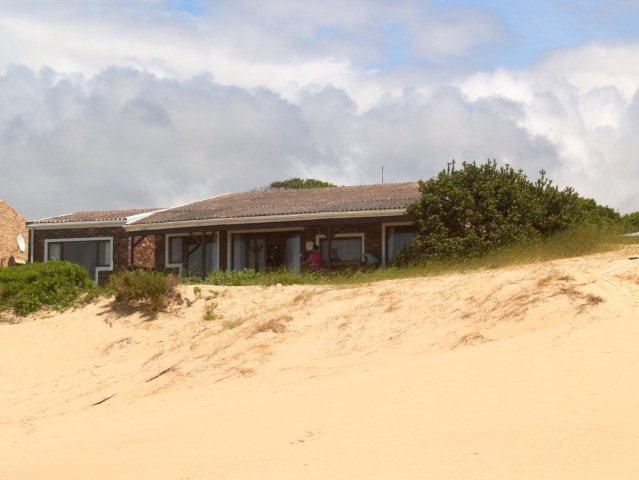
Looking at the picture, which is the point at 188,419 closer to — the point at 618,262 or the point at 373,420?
the point at 373,420

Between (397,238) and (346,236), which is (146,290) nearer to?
(346,236)

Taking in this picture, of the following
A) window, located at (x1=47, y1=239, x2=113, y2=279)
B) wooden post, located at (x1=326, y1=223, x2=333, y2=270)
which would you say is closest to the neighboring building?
window, located at (x1=47, y1=239, x2=113, y2=279)

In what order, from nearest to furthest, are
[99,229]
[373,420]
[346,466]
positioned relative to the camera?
[346,466]
[373,420]
[99,229]

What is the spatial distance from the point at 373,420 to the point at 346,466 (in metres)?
1.31

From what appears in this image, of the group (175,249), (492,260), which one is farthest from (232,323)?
(175,249)

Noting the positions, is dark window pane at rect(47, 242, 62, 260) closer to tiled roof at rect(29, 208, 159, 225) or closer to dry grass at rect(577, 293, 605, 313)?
tiled roof at rect(29, 208, 159, 225)

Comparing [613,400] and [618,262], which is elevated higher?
[618,262]

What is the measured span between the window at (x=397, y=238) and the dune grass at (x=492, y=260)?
328 cm

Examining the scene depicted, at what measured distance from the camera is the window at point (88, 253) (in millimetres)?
29500

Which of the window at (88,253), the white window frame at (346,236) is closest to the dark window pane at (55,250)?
the window at (88,253)

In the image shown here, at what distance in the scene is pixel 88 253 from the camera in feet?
97.5

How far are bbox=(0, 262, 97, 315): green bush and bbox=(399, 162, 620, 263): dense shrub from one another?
7563 millimetres

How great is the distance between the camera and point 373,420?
30.8 feet

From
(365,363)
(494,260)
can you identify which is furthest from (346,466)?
(494,260)
